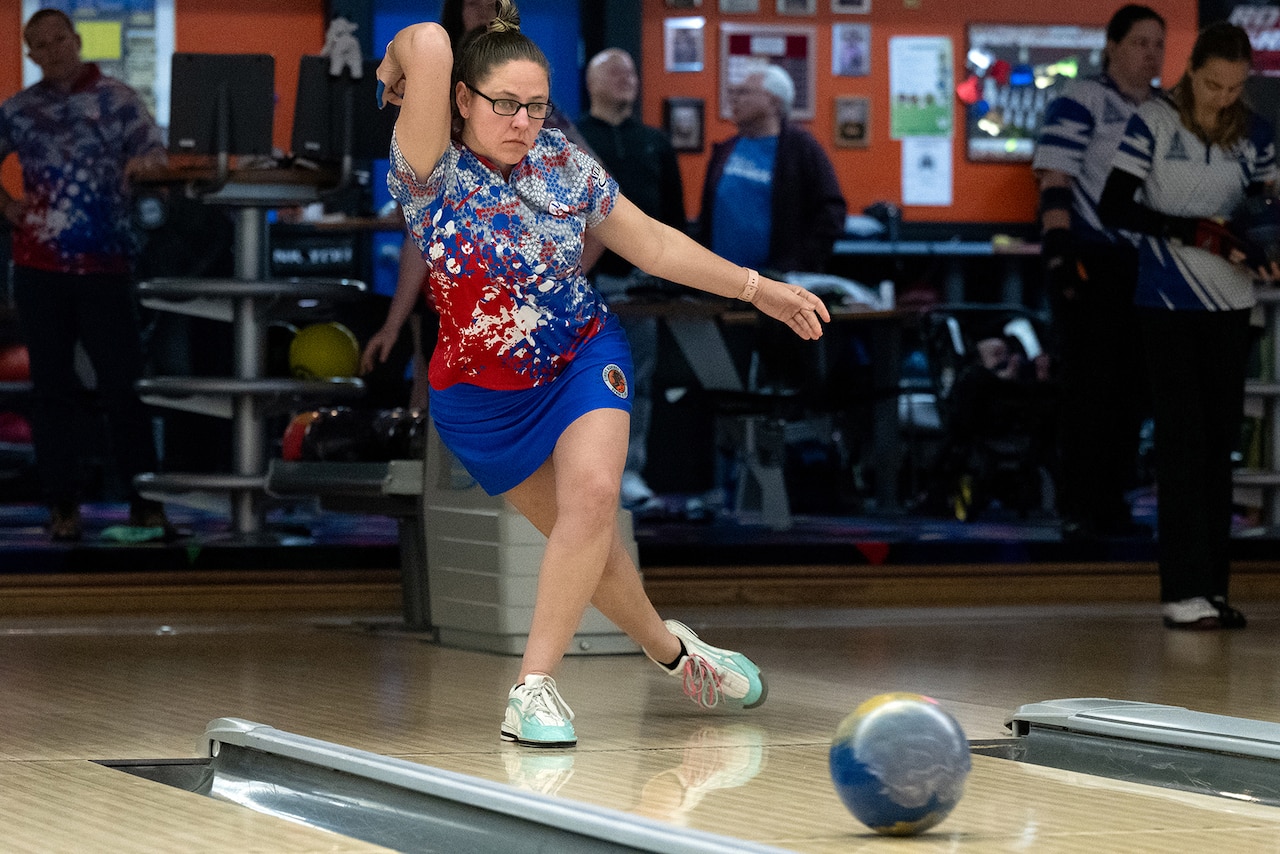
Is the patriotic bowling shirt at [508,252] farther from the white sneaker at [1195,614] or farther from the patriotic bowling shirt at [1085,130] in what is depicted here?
the patriotic bowling shirt at [1085,130]

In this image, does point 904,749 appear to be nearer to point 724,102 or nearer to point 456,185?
point 456,185

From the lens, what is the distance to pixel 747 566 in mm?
5301

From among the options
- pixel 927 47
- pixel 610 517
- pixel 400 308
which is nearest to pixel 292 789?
pixel 610 517

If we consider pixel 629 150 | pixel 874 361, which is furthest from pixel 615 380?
pixel 874 361

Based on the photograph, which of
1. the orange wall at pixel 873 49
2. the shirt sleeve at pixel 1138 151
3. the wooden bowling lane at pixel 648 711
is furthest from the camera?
the orange wall at pixel 873 49

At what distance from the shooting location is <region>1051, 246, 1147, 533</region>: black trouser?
18.7 feet

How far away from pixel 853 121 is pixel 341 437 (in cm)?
465

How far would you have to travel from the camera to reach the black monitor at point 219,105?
529cm

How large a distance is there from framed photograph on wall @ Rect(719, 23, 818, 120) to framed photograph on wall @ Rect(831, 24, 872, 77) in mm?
100

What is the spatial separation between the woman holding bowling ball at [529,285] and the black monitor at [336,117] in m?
2.49

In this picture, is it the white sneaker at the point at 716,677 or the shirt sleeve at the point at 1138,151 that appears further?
the shirt sleeve at the point at 1138,151

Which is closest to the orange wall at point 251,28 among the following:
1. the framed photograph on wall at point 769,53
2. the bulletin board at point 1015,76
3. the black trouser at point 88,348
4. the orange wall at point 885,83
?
the orange wall at point 885,83

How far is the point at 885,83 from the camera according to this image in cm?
852

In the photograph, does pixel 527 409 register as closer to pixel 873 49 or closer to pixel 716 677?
pixel 716 677
